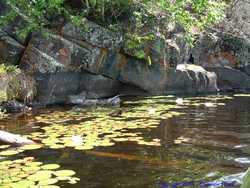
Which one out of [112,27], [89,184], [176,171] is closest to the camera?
[89,184]

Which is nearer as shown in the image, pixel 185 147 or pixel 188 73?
pixel 185 147

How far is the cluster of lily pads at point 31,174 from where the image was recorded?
5.01 meters

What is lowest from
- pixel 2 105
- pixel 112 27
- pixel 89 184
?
pixel 89 184

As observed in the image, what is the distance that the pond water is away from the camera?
550 centimetres

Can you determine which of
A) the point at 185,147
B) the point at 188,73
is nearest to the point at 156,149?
the point at 185,147

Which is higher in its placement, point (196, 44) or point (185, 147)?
point (196, 44)

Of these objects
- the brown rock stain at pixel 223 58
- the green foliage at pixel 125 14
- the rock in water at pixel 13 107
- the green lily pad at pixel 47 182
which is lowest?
the green lily pad at pixel 47 182

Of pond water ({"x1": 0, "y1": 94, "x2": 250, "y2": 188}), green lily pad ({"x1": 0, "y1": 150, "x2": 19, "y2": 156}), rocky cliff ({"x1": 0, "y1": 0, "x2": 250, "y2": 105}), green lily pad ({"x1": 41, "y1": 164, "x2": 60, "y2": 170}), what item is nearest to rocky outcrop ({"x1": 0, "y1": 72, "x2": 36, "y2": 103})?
rocky cliff ({"x1": 0, "y1": 0, "x2": 250, "y2": 105})

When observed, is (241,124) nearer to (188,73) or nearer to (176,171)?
(176,171)

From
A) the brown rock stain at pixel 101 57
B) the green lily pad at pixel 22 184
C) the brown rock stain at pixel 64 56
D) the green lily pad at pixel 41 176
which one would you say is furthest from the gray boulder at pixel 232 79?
the green lily pad at pixel 22 184

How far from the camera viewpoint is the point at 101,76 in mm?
13867

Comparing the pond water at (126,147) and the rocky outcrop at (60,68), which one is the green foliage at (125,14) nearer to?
the rocky outcrop at (60,68)

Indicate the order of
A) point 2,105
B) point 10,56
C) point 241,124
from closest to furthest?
point 241,124 → point 2,105 → point 10,56

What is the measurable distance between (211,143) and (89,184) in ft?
9.84
